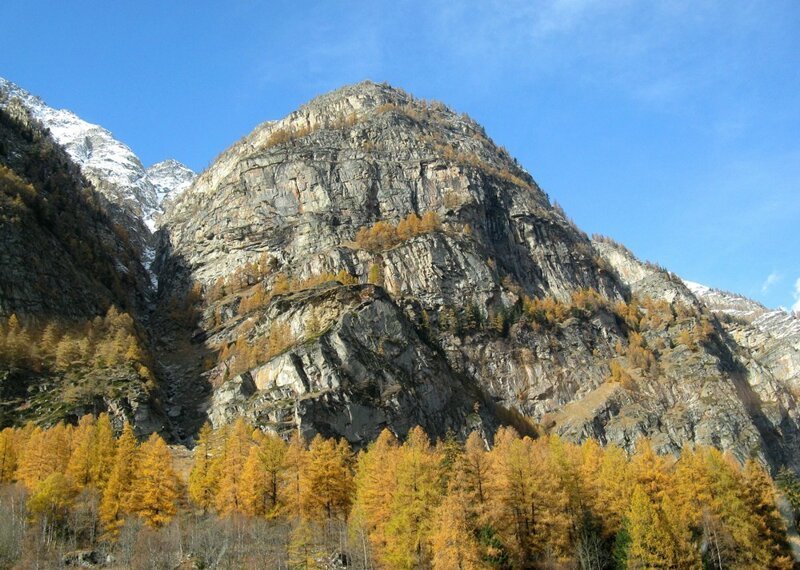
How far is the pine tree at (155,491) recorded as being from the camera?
64062 millimetres

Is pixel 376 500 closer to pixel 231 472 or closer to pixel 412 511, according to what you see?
pixel 412 511

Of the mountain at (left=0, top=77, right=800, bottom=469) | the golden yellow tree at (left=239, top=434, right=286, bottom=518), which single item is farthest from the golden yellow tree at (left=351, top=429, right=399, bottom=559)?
the mountain at (left=0, top=77, right=800, bottom=469)

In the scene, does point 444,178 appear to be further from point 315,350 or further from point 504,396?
point 315,350

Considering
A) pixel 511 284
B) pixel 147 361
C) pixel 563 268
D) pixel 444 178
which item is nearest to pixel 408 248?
pixel 511 284

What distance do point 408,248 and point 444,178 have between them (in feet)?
129

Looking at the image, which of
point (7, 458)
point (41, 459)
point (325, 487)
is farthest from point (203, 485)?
point (7, 458)

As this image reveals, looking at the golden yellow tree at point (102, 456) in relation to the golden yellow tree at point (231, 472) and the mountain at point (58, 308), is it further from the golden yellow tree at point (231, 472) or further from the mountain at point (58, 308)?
the mountain at point (58, 308)

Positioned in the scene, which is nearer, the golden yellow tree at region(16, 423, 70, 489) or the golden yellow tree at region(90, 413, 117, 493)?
the golden yellow tree at region(16, 423, 70, 489)

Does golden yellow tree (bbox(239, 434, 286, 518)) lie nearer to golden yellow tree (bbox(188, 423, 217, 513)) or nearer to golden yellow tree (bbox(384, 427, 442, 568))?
golden yellow tree (bbox(188, 423, 217, 513))

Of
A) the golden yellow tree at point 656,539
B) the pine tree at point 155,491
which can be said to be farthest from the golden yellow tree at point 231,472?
the golden yellow tree at point 656,539

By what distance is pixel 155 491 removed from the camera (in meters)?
65.6

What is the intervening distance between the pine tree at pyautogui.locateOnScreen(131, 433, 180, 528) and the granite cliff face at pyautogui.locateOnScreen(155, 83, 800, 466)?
30.4 meters

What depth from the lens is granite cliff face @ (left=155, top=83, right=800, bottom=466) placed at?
114 metres

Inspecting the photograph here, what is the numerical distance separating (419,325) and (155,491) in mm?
84366
